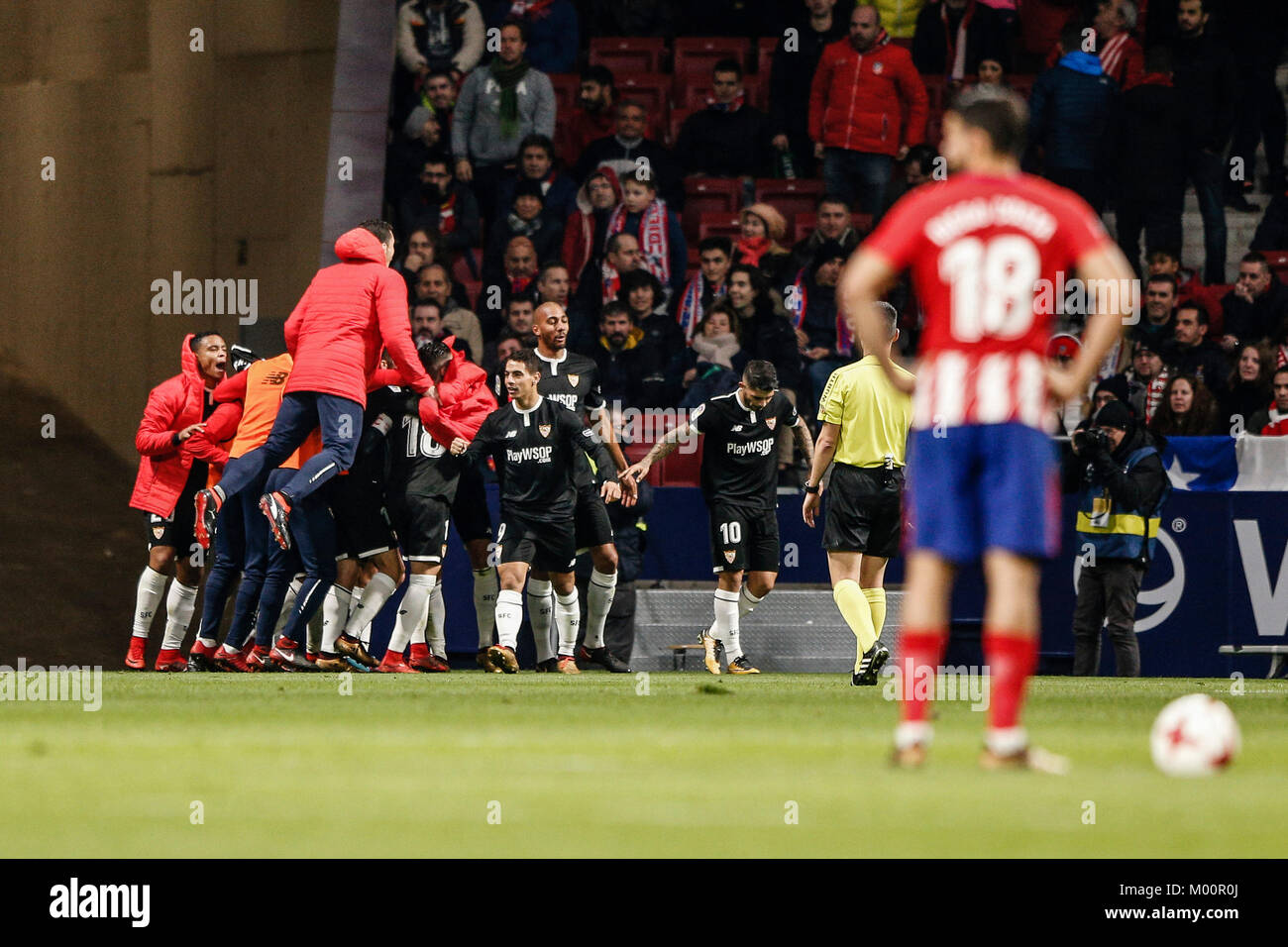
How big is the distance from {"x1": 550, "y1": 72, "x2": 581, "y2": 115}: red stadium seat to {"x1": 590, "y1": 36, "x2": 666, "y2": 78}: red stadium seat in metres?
0.39

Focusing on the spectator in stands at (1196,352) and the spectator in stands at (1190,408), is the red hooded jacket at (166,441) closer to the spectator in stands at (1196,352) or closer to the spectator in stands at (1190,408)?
the spectator in stands at (1190,408)

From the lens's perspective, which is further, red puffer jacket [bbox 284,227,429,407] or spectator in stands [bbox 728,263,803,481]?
spectator in stands [bbox 728,263,803,481]

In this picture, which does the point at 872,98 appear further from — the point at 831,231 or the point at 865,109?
the point at 831,231

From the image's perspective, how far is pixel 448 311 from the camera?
16.8 m

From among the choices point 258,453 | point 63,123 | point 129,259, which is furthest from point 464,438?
point 63,123

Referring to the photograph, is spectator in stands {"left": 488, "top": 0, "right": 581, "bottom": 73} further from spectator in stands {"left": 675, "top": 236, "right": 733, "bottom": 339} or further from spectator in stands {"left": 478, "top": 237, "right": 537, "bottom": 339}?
spectator in stands {"left": 675, "top": 236, "right": 733, "bottom": 339}

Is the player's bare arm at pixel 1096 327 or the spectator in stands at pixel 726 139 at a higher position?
the spectator in stands at pixel 726 139

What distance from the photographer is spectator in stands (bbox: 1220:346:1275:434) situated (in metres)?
15.8

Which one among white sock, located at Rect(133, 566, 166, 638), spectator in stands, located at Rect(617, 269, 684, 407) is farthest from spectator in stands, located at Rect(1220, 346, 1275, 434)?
white sock, located at Rect(133, 566, 166, 638)

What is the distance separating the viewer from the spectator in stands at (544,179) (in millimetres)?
18016

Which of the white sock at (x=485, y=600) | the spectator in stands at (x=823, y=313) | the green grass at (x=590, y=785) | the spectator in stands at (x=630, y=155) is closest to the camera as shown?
the green grass at (x=590, y=785)

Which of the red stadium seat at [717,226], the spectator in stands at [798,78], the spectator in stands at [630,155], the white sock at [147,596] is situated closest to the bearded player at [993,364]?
the white sock at [147,596]

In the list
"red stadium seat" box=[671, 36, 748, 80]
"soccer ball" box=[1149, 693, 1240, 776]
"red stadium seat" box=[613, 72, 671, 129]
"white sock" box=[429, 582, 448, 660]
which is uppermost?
"red stadium seat" box=[671, 36, 748, 80]

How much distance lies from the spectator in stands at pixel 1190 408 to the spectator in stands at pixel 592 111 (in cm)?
624
